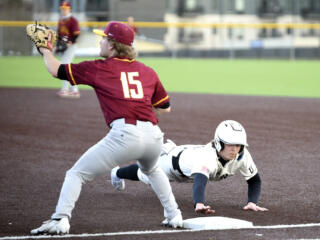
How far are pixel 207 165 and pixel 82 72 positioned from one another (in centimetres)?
153

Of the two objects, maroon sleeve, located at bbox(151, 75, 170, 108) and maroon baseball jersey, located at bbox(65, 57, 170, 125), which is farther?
maroon sleeve, located at bbox(151, 75, 170, 108)

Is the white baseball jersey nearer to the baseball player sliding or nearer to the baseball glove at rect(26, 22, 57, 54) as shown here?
the baseball player sliding

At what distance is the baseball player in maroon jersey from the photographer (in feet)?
17.4

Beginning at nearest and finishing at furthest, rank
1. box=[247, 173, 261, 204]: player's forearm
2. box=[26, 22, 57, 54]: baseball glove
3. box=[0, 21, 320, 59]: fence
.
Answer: box=[26, 22, 57, 54]: baseball glove, box=[247, 173, 261, 204]: player's forearm, box=[0, 21, 320, 59]: fence

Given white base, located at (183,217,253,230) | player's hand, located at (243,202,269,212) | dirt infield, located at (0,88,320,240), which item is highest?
white base, located at (183,217,253,230)

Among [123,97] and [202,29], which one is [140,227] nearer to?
[123,97]

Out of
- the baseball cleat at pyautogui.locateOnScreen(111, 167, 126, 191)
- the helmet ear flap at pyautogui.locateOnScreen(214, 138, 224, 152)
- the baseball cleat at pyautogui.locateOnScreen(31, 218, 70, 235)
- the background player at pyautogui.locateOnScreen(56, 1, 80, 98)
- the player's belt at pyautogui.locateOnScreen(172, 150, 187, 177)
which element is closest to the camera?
the baseball cleat at pyautogui.locateOnScreen(31, 218, 70, 235)

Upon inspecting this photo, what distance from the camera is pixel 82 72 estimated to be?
5387mm

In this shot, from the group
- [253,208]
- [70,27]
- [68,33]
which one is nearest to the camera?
[253,208]

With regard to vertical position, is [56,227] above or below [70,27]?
below

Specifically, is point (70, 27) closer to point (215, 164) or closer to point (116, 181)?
point (116, 181)

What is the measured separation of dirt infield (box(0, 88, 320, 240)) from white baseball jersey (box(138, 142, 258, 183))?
12.4 inches

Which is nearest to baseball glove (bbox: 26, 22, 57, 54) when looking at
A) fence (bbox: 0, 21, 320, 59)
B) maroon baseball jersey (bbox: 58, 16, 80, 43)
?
maroon baseball jersey (bbox: 58, 16, 80, 43)

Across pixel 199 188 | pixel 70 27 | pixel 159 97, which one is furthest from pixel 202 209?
pixel 70 27
